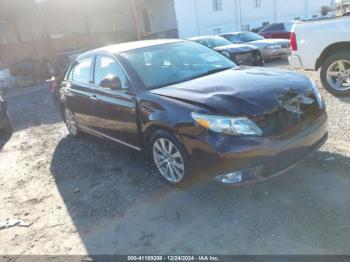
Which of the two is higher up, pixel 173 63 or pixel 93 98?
pixel 173 63

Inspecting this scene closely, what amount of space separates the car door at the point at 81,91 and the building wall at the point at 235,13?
22493mm

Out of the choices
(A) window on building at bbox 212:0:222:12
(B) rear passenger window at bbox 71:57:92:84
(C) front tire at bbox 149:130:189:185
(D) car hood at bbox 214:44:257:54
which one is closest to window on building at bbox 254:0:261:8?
(A) window on building at bbox 212:0:222:12

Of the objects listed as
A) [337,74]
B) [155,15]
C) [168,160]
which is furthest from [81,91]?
[155,15]

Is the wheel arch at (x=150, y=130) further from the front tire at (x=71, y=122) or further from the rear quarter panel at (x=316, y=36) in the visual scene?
the rear quarter panel at (x=316, y=36)

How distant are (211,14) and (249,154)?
87.8 feet

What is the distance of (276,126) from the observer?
3.25 meters

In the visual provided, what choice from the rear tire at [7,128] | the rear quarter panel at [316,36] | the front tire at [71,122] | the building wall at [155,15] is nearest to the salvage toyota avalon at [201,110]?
the front tire at [71,122]

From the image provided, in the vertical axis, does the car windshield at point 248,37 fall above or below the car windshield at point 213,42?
below

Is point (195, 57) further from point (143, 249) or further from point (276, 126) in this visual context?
point (143, 249)

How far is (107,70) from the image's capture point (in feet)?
15.3

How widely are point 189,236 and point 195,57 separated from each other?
258 centimetres

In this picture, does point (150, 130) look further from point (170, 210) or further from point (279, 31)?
point (279, 31)

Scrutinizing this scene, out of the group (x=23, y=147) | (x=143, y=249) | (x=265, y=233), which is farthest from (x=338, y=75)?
(x=23, y=147)

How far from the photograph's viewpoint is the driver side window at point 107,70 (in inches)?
169
